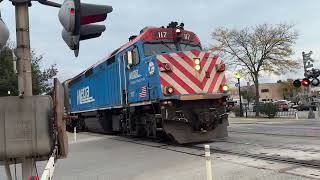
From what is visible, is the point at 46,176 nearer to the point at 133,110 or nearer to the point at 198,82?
the point at 198,82

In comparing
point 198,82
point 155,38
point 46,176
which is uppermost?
point 155,38

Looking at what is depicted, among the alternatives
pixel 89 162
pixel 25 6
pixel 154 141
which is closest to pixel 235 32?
pixel 154 141

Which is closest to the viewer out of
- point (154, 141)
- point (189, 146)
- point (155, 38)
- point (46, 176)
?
point (46, 176)

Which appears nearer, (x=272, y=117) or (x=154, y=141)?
(x=154, y=141)

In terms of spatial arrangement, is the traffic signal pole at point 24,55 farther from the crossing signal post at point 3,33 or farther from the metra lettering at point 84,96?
the metra lettering at point 84,96

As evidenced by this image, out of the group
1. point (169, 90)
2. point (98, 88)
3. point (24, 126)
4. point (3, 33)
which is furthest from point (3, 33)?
point (98, 88)

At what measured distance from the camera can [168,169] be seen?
10.4m

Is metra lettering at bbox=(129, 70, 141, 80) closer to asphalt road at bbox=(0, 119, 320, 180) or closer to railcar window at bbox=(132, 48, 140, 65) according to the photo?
railcar window at bbox=(132, 48, 140, 65)

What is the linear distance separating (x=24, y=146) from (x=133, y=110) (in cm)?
1087

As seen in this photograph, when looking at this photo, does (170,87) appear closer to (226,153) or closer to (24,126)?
(226,153)

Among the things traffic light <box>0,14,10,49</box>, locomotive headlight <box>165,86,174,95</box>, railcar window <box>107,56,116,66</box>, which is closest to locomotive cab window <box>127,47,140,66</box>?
locomotive headlight <box>165,86,174,95</box>

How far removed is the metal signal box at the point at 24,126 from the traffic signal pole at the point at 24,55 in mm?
177

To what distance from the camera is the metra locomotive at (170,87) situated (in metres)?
14.5

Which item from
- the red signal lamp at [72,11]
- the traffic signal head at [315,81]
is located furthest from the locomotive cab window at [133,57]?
the traffic signal head at [315,81]
